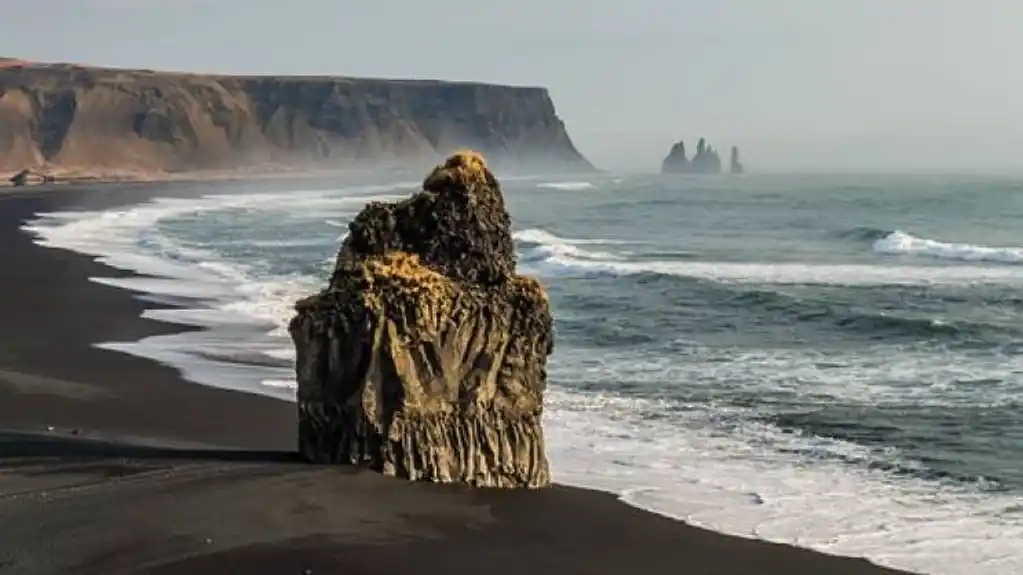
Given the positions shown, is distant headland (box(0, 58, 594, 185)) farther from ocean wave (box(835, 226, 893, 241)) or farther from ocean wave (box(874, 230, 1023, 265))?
ocean wave (box(874, 230, 1023, 265))

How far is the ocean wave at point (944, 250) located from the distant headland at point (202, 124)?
8338cm

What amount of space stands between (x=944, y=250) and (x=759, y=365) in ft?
89.3

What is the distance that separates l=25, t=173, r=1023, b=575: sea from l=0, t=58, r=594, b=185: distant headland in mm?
83712

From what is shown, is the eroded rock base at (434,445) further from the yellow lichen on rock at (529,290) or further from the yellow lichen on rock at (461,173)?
the yellow lichen on rock at (461,173)

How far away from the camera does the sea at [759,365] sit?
12789 millimetres

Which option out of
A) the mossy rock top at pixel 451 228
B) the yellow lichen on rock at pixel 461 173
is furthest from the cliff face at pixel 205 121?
the yellow lichen on rock at pixel 461 173

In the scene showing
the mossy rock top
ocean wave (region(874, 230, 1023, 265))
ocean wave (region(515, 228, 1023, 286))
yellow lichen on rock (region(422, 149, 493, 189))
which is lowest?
ocean wave (region(515, 228, 1023, 286))

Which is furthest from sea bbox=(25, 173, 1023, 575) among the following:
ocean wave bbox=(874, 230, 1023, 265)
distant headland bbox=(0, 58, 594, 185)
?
distant headland bbox=(0, 58, 594, 185)

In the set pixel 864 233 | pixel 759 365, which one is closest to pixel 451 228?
pixel 759 365

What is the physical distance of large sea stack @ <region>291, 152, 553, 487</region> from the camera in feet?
39.3

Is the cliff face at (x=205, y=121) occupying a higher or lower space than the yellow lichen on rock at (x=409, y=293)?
higher

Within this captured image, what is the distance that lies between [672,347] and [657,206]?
2309 inches

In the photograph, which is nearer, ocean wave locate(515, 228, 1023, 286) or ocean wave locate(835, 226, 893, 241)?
ocean wave locate(515, 228, 1023, 286)

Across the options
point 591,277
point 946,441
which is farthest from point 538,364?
point 591,277
